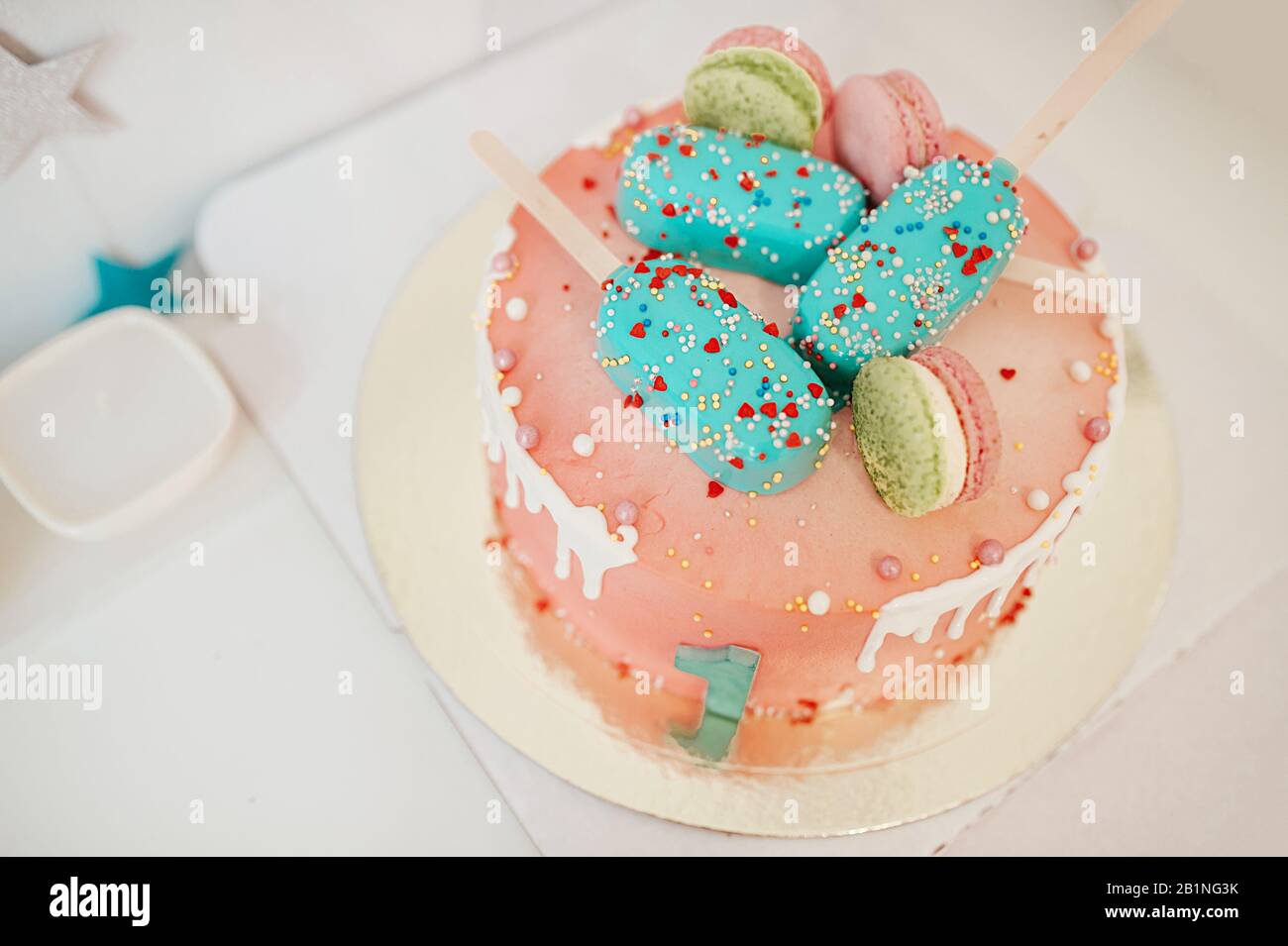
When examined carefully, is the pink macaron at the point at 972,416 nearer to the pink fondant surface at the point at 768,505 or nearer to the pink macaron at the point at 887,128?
the pink fondant surface at the point at 768,505

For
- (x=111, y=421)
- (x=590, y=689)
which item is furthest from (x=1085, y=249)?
(x=111, y=421)

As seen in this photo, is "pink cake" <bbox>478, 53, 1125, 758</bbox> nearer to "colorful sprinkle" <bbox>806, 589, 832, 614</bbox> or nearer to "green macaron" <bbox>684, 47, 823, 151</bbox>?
"colorful sprinkle" <bbox>806, 589, 832, 614</bbox>

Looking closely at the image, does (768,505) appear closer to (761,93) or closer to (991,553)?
(991,553)

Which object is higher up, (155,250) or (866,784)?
(155,250)
